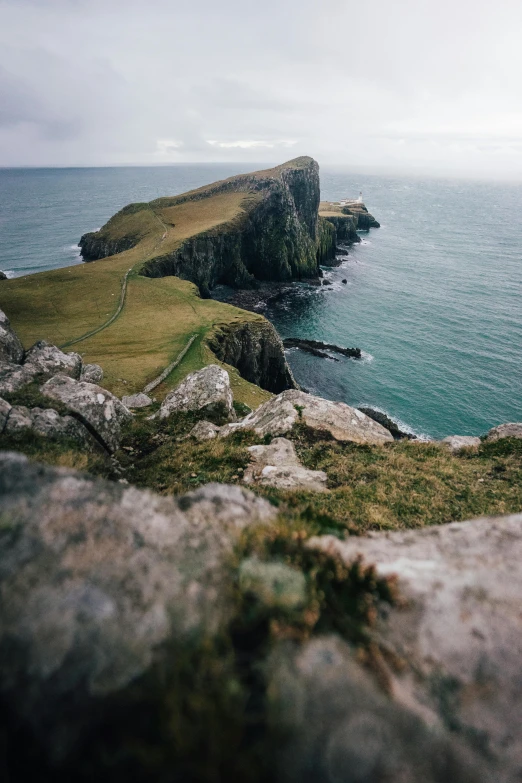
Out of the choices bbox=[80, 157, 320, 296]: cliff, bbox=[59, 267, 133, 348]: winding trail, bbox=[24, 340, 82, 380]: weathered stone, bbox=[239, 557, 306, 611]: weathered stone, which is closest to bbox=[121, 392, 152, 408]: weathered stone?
bbox=[24, 340, 82, 380]: weathered stone

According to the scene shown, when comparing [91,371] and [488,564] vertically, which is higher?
[488,564]

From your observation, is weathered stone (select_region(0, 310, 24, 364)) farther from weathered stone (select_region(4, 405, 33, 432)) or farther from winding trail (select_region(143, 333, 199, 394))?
winding trail (select_region(143, 333, 199, 394))

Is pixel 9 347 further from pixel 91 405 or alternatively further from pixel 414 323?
pixel 414 323

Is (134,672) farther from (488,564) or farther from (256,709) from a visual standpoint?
(488,564)

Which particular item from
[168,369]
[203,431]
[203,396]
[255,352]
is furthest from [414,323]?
[203,431]

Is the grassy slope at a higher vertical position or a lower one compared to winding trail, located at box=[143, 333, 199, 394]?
higher

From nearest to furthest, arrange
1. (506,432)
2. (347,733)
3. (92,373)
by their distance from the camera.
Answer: (347,733) < (506,432) < (92,373)


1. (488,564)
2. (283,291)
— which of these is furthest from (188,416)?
(283,291)
